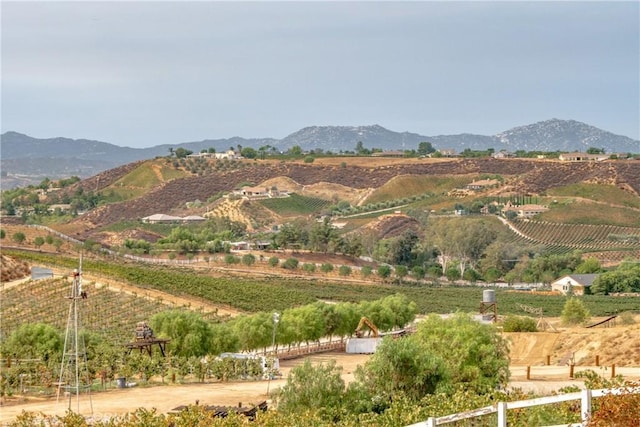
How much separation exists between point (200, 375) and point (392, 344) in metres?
15.8

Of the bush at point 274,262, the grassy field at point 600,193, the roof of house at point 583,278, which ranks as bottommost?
the bush at point 274,262

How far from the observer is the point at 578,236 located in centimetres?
13138

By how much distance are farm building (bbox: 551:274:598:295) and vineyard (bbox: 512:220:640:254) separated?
22.7 m

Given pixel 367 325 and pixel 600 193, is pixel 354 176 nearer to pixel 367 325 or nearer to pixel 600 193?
pixel 600 193

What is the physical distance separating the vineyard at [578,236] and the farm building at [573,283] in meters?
22.7

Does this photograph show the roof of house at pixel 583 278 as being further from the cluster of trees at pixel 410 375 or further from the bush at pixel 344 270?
the cluster of trees at pixel 410 375

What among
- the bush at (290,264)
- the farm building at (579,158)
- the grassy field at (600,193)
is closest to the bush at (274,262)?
the bush at (290,264)

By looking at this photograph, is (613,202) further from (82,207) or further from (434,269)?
(82,207)

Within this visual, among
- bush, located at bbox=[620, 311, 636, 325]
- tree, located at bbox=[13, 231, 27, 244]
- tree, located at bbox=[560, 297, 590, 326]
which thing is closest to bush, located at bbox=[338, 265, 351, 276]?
tree, located at bbox=[13, 231, 27, 244]

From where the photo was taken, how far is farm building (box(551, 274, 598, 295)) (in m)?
99.1

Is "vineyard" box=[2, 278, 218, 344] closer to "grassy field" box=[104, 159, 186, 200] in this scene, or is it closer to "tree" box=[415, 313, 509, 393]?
"tree" box=[415, 313, 509, 393]

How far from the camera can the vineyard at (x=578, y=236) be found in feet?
415

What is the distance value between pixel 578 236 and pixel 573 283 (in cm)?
3253

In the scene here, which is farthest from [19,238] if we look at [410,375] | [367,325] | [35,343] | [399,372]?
[399,372]
